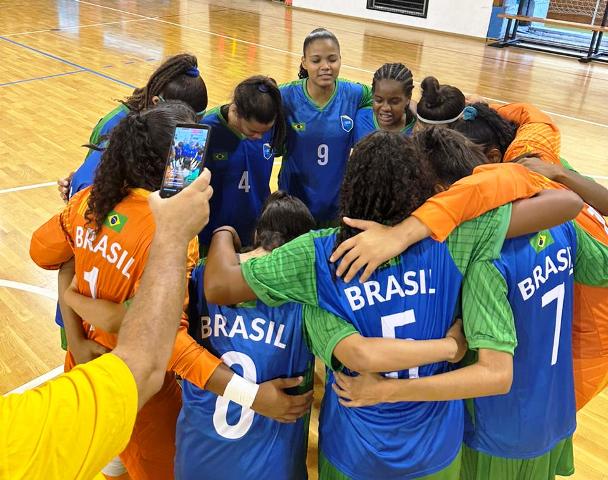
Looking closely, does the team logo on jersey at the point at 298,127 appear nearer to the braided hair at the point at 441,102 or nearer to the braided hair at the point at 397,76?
the braided hair at the point at 397,76

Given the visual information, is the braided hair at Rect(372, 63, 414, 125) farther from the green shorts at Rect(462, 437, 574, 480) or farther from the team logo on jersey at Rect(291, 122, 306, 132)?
the green shorts at Rect(462, 437, 574, 480)

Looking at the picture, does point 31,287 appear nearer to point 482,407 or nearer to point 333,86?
point 333,86

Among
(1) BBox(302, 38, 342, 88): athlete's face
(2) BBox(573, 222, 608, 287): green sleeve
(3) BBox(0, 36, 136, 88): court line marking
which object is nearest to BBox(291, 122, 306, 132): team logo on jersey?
(1) BBox(302, 38, 342, 88): athlete's face

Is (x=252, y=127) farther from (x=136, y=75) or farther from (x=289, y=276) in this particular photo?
(x=136, y=75)

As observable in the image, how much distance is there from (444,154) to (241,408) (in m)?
0.98

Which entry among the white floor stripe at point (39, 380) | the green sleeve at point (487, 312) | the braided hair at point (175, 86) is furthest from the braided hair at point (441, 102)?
the white floor stripe at point (39, 380)

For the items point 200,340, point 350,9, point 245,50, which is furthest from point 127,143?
point 350,9

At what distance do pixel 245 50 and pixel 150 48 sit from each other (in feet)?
6.30

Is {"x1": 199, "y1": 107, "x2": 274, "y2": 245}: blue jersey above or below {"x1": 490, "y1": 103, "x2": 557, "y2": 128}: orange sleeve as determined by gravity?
below

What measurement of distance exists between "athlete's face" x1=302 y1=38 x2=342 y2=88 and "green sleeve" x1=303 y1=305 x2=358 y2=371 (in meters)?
2.03

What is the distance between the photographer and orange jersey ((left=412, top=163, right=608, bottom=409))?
1426 mm

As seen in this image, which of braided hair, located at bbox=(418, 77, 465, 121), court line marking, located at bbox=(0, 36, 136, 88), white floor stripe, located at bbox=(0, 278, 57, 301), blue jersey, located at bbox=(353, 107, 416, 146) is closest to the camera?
braided hair, located at bbox=(418, 77, 465, 121)

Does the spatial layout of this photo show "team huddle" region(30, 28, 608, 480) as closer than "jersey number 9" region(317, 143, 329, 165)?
Yes

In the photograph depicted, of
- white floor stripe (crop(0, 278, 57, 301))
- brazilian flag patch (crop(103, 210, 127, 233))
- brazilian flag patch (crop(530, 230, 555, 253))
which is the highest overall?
brazilian flag patch (crop(530, 230, 555, 253))
